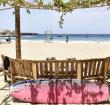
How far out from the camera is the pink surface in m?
7.96

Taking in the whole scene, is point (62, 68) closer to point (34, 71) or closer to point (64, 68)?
point (64, 68)

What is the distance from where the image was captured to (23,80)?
850 cm

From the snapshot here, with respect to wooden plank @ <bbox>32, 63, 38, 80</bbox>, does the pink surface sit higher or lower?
lower

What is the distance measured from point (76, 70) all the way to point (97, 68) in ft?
1.72

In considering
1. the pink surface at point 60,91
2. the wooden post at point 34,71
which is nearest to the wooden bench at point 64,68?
the wooden post at point 34,71

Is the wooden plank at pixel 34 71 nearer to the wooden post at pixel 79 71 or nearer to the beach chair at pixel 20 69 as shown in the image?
the beach chair at pixel 20 69

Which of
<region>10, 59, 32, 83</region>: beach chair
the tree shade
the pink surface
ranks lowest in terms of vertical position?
the pink surface

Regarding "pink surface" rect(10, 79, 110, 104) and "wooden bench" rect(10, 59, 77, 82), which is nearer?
"pink surface" rect(10, 79, 110, 104)

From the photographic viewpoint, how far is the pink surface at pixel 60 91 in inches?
314

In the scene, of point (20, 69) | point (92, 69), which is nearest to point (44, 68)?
point (20, 69)

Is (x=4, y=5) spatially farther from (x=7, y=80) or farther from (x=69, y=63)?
(x=7, y=80)

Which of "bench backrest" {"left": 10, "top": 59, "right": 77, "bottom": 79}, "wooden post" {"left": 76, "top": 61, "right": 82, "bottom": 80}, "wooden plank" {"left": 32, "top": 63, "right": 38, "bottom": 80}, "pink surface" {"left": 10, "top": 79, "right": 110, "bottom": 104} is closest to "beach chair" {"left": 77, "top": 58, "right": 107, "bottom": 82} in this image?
"wooden post" {"left": 76, "top": 61, "right": 82, "bottom": 80}

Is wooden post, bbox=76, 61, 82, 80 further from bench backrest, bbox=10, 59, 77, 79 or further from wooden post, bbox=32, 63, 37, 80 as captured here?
wooden post, bbox=32, 63, 37, 80

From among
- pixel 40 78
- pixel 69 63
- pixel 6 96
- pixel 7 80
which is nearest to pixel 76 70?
pixel 69 63
